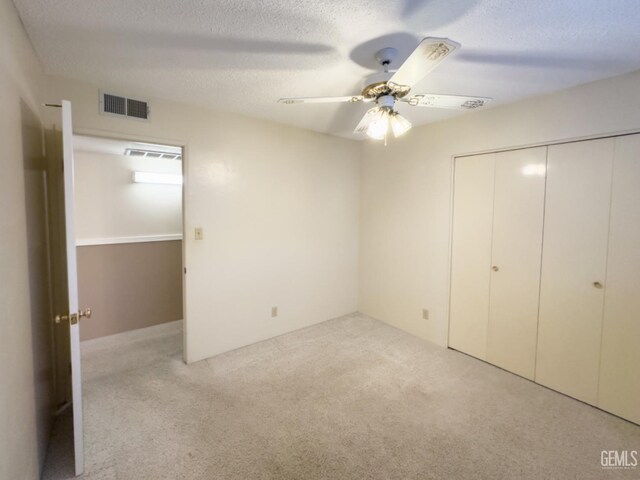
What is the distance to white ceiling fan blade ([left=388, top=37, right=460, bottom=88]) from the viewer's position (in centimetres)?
117

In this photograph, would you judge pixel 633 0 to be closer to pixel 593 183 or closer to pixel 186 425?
pixel 593 183

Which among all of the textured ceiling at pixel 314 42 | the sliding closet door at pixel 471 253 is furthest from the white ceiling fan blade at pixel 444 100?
the sliding closet door at pixel 471 253

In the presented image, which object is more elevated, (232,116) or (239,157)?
(232,116)

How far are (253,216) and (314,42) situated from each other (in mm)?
1825

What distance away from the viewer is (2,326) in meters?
1.10

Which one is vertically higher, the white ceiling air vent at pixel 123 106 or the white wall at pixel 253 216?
the white ceiling air vent at pixel 123 106

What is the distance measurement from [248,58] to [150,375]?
2659 mm

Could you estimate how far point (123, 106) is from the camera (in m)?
2.36

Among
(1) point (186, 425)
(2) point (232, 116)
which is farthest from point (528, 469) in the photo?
(2) point (232, 116)

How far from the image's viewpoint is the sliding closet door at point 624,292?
2051 mm

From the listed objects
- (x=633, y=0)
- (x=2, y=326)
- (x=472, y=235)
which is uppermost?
(x=633, y=0)

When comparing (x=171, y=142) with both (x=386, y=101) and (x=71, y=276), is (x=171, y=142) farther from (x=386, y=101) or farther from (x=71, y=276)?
(x=386, y=101)
